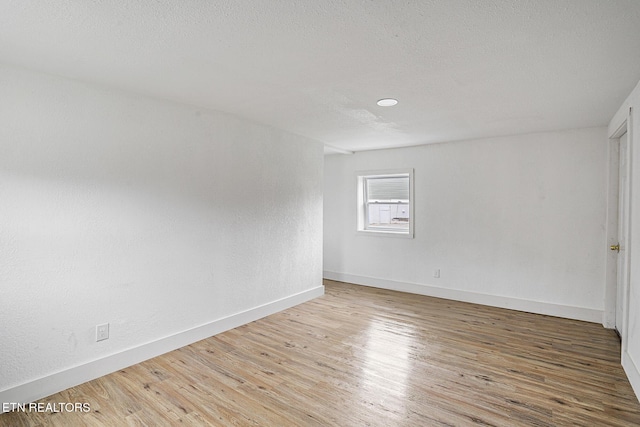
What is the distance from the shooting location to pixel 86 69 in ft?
7.85

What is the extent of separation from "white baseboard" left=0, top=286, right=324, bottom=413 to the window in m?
2.56

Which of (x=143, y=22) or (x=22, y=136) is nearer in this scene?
(x=143, y=22)

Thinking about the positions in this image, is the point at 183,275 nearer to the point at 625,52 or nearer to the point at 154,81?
the point at 154,81

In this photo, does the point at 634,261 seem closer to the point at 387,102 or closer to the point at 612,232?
the point at 612,232

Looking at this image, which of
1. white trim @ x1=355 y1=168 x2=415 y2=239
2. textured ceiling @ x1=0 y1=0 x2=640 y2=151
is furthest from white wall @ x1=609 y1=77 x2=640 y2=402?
white trim @ x1=355 y1=168 x2=415 y2=239

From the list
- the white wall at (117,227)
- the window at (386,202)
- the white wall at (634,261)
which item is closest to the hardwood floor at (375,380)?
the white wall at (634,261)

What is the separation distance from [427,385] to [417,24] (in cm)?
245

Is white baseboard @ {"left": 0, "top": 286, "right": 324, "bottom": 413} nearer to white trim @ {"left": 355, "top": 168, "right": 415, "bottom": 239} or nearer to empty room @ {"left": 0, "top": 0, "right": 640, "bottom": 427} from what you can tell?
empty room @ {"left": 0, "top": 0, "right": 640, "bottom": 427}

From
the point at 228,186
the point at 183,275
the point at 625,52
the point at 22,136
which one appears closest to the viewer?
the point at 625,52

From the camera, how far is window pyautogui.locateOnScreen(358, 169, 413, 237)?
5566 millimetres

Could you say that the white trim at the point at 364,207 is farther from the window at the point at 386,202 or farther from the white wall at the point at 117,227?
the white wall at the point at 117,227

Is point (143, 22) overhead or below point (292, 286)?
overhead

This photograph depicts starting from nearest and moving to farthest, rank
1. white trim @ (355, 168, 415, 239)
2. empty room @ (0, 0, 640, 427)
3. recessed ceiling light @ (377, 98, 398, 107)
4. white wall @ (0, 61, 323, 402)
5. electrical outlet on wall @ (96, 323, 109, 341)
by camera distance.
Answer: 1. empty room @ (0, 0, 640, 427)
2. white wall @ (0, 61, 323, 402)
3. electrical outlet on wall @ (96, 323, 109, 341)
4. recessed ceiling light @ (377, 98, 398, 107)
5. white trim @ (355, 168, 415, 239)

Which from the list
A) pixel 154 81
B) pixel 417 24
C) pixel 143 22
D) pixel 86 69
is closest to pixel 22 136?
pixel 86 69
